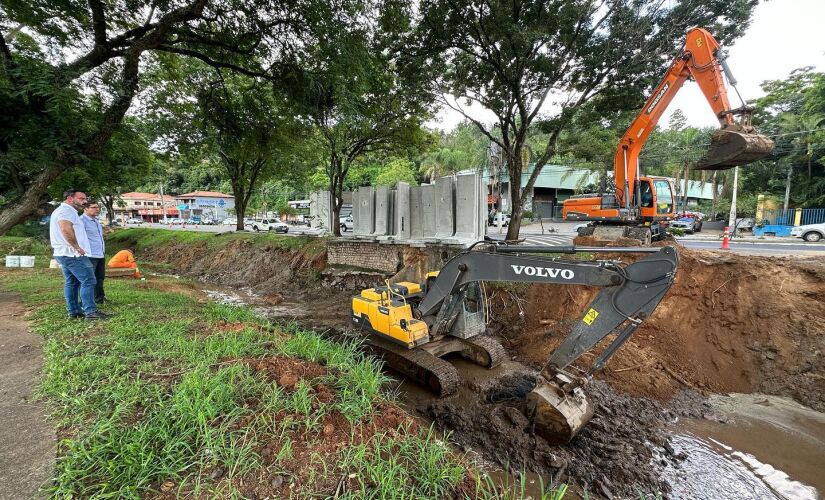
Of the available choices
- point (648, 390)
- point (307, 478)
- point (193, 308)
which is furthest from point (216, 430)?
point (648, 390)

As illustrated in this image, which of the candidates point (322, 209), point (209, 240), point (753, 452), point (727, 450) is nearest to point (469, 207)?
point (727, 450)

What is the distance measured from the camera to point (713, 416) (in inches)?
176

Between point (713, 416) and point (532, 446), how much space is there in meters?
2.81

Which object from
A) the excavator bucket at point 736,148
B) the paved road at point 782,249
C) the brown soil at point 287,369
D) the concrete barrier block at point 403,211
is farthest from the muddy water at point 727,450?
the concrete barrier block at point 403,211

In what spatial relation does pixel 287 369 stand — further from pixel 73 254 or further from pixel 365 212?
pixel 365 212

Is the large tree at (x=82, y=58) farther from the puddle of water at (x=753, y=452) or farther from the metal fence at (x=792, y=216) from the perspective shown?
the metal fence at (x=792, y=216)

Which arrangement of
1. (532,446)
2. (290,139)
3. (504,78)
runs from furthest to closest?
(290,139)
(504,78)
(532,446)

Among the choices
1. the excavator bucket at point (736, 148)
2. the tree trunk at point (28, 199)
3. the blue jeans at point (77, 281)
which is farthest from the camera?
the excavator bucket at point (736, 148)

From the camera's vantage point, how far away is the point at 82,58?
224 inches

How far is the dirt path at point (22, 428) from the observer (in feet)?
6.41

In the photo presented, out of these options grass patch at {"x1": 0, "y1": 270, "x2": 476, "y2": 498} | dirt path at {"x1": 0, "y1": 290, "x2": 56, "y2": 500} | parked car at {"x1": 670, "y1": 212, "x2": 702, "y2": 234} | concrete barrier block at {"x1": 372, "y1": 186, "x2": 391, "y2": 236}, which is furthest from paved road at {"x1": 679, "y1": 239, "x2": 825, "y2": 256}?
dirt path at {"x1": 0, "y1": 290, "x2": 56, "y2": 500}

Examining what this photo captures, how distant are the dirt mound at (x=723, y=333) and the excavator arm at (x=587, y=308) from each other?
6.78 feet

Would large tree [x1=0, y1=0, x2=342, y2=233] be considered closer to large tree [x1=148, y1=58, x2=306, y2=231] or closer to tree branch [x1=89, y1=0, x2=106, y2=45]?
tree branch [x1=89, y1=0, x2=106, y2=45]

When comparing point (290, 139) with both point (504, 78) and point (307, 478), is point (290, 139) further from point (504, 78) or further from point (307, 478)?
point (307, 478)
